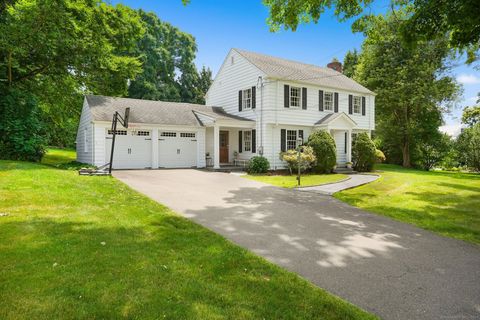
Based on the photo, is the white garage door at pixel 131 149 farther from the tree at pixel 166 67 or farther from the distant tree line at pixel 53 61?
the tree at pixel 166 67

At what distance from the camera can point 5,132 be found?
1519cm

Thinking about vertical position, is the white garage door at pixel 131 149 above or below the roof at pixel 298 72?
below

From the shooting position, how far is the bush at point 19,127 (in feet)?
49.7

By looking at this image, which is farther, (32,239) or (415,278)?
(32,239)

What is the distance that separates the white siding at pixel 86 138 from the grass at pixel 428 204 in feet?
46.8

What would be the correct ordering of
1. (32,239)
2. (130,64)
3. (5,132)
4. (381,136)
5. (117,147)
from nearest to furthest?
1. (32,239)
2. (5,132)
3. (117,147)
4. (130,64)
5. (381,136)

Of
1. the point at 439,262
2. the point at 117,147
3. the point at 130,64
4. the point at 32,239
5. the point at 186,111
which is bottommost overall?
the point at 439,262

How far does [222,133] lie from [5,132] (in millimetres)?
11976

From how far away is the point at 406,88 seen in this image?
24.5 m

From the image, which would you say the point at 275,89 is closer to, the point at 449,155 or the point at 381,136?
the point at 381,136

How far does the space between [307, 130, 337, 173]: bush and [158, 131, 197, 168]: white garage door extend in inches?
291

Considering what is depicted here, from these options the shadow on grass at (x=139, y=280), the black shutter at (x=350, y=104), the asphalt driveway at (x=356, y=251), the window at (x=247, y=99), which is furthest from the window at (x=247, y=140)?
the shadow on grass at (x=139, y=280)

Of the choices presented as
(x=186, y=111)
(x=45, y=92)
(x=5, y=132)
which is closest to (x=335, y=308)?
(x=5, y=132)

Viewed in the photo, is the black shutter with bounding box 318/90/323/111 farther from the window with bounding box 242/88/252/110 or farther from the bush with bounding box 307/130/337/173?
the window with bounding box 242/88/252/110
